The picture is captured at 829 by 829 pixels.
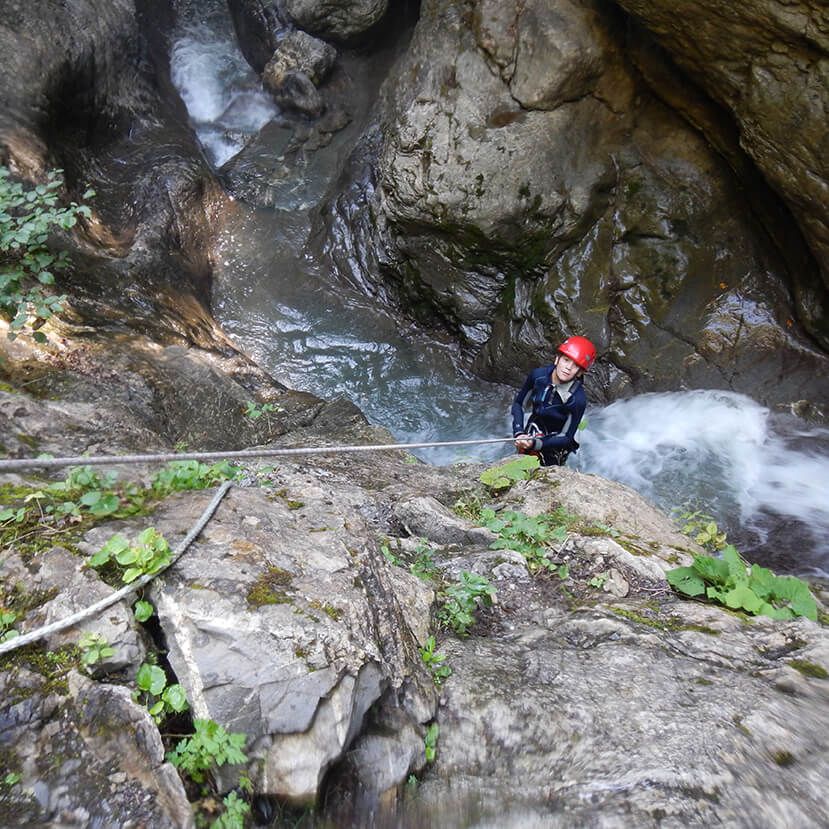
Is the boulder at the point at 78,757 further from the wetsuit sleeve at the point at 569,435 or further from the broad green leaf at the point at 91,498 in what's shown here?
the wetsuit sleeve at the point at 569,435

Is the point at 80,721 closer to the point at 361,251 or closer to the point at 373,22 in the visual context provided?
the point at 361,251

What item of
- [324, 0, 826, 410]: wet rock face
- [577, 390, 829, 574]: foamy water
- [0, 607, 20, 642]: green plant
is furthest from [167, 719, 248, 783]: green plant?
[324, 0, 826, 410]: wet rock face

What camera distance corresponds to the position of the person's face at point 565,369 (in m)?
4.88

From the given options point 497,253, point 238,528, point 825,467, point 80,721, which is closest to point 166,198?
point 497,253

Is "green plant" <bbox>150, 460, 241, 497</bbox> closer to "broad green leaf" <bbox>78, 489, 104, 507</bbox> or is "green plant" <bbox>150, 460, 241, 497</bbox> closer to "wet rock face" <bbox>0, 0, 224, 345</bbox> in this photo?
"broad green leaf" <bbox>78, 489, 104, 507</bbox>

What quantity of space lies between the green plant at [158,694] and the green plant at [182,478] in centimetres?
87

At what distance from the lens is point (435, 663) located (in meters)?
2.28

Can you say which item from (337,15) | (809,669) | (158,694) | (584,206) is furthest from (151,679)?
(337,15)

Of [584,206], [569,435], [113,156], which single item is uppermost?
[584,206]

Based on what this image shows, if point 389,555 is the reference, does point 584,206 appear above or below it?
above

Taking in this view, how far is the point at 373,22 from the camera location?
9.56m

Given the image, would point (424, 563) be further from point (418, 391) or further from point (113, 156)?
point (113, 156)

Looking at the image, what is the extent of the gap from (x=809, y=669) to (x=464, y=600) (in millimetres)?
1373

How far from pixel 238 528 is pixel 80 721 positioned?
80 centimetres
